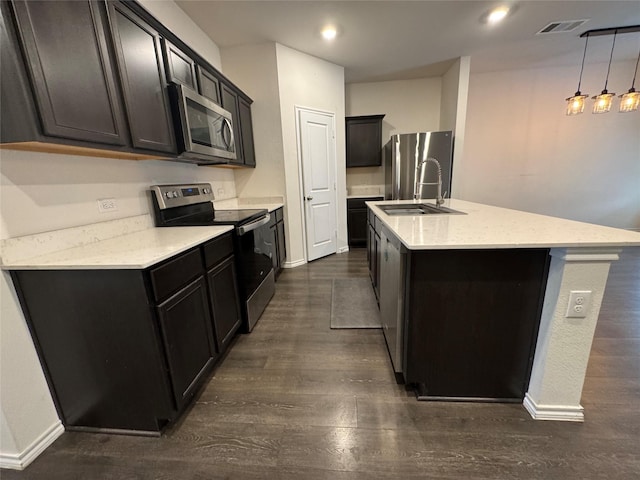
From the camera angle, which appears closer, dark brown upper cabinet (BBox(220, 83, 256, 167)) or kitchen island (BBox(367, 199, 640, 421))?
kitchen island (BBox(367, 199, 640, 421))

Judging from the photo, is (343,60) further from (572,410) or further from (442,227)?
(572,410)

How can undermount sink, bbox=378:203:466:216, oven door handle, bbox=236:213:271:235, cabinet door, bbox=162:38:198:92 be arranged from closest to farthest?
cabinet door, bbox=162:38:198:92, oven door handle, bbox=236:213:271:235, undermount sink, bbox=378:203:466:216

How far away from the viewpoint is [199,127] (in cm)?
195

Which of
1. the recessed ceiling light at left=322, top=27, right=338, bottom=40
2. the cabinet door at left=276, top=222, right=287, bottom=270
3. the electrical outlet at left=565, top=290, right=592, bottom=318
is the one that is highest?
the recessed ceiling light at left=322, top=27, right=338, bottom=40

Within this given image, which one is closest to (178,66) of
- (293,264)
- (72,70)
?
(72,70)

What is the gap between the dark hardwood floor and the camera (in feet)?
3.51

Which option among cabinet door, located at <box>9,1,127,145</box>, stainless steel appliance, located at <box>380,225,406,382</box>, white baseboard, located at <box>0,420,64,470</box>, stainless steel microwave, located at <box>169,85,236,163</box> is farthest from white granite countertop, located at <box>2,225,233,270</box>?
stainless steel appliance, located at <box>380,225,406,382</box>

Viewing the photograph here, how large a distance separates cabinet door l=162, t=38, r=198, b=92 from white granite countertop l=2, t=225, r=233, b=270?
109 centimetres

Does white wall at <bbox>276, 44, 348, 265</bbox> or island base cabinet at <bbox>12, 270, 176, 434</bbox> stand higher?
white wall at <bbox>276, 44, 348, 265</bbox>

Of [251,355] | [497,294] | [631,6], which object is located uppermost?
[631,6]

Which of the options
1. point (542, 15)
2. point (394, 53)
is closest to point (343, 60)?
point (394, 53)

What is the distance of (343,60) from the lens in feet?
11.6

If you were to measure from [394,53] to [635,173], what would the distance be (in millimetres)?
4688

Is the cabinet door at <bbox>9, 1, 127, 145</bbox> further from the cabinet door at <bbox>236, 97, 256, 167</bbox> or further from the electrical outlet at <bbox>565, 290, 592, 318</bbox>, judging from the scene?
the electrical outlet at <bbox>565, 290, 592, 318</bbox>
